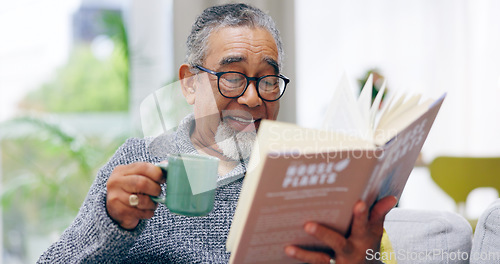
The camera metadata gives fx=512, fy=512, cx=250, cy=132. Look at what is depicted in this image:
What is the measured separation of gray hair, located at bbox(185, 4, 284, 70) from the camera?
1240 mm

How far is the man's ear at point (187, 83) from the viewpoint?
115cm

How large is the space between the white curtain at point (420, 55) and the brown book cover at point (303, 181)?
2600 millimetres

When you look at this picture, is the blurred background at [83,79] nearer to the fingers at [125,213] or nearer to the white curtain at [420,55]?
the white curtain at [420,55]

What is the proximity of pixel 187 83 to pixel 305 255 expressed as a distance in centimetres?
56

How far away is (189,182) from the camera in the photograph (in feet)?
2.57

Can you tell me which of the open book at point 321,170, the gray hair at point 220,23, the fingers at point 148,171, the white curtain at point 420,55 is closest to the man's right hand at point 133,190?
the fingers at point 148,171

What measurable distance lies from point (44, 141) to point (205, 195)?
2061mm

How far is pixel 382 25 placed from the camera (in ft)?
12.0

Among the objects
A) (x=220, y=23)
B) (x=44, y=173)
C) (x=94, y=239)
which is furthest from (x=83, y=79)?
(x=94, y=239)

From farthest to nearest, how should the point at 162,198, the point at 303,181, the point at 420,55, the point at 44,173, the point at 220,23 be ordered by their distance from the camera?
the point at 420,55 < the point at 44,173 < the point at 220,23 < the point at 162,198 < the point at 303,181

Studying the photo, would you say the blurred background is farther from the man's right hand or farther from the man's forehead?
the man's right hand

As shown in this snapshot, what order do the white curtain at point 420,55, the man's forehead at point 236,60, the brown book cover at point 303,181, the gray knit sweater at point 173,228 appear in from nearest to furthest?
the brown book cover at point 303,181 → the gray knit sweater at point 173,228 → the man's forehead at point 236,60 → the white curtain at point 420,55

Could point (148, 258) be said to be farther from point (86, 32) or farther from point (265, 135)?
point (86, 32)

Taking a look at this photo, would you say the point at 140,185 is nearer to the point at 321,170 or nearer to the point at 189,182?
the point at 189,182
